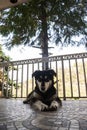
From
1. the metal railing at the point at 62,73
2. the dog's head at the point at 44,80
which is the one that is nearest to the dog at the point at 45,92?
the dog's head at the point at 44,80

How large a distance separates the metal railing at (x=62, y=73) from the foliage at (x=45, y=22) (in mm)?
2134

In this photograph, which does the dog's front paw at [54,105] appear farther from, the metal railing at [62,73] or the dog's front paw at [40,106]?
the metal railing at [62,73]

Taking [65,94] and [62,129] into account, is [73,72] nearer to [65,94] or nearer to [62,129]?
[65,94]

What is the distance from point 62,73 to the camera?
4141 mm

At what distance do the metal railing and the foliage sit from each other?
7.00 feet

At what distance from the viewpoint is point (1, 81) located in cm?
512

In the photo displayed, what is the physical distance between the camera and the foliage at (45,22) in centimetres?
636

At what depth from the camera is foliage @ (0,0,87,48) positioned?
6.36 m

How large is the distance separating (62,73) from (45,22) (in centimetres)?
286

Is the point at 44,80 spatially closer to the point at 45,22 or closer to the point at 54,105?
the point at 54,105

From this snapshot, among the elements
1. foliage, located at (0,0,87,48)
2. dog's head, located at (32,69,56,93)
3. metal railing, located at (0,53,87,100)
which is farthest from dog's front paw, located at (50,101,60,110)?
foliage, located at (0,0,87,48)

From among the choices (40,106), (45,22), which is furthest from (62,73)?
(45,22)

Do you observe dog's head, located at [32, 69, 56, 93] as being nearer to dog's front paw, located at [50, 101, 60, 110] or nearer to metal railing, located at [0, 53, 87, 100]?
dog's front paw, located at [50, 101, 60, 110]

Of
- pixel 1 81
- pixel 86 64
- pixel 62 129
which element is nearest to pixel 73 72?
pixel 86 64
